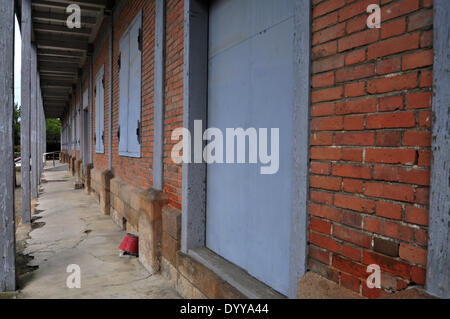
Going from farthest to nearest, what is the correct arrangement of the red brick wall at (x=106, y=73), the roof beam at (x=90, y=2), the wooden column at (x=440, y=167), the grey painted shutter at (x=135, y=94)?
1. the red brick wall at (x=106, y=73)
2. the roof beam at (x=90, y=2)
3. the grey painted shutter at (x=135, y=94)
4. the wooden column at (x=440, y=167)

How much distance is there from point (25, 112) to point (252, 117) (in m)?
5.39

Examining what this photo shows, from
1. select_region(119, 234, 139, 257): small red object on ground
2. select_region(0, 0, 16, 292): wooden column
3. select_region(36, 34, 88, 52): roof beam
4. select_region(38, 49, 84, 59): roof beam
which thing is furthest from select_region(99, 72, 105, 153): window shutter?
select_region(0, 0, 16, 292): wooden column

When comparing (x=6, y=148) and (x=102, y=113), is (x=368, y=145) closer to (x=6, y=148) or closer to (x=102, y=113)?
(x=6, y=148)

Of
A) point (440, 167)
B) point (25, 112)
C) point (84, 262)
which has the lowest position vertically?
point (84, 262)

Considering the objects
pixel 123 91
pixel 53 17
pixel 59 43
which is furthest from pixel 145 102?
pixel 59 43

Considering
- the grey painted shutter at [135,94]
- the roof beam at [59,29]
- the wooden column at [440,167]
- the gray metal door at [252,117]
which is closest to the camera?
the wooden column at [440,167]

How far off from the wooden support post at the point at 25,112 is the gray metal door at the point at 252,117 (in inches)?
175

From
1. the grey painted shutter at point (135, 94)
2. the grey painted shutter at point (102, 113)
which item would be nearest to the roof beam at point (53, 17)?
the grey painted shutter at point (102, 113)

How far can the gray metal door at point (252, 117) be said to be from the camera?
2.18 meters

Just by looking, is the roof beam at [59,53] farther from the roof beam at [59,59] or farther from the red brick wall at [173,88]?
the red brick wall at [173,88]

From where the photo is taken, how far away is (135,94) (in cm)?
540

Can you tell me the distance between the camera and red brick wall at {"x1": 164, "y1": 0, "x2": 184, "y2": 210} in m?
3.51

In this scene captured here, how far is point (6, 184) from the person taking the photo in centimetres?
344
